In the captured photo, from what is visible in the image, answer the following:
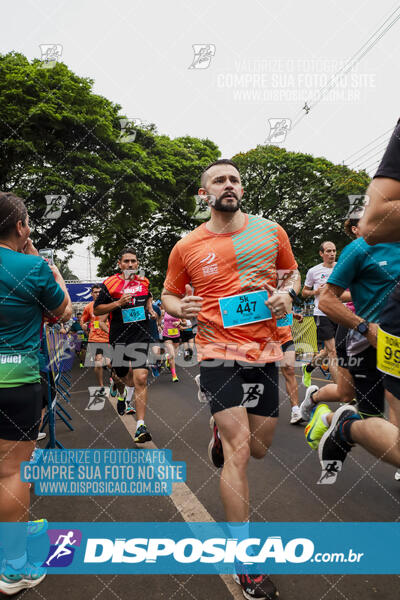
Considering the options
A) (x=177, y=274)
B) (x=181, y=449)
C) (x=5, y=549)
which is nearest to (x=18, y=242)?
(x=177, y=274)

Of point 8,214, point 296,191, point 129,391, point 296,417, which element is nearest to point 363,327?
point 8,214

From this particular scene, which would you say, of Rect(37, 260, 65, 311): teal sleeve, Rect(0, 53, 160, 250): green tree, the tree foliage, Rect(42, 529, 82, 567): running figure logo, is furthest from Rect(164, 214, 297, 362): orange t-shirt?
the tree foliage

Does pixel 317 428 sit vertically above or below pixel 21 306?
above

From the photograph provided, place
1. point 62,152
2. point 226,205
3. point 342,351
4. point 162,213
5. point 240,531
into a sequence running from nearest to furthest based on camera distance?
point 240,531 → point 226,205 → point 342,351 → point 62,152 → point 162,213

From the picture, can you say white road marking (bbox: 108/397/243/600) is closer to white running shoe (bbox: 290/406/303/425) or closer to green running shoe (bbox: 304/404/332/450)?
green running shoe (bbox: 304/404/332/450)

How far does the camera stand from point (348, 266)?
9.68 ft

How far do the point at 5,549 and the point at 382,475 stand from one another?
288 cm

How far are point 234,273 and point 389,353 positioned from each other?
42.3 inches

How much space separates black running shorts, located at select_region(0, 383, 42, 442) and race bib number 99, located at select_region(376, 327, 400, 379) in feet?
5.93

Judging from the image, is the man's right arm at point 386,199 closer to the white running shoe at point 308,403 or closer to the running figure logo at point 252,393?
the running figure logo at point 252,393

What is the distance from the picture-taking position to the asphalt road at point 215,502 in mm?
2129

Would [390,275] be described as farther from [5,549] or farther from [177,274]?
[5,549]

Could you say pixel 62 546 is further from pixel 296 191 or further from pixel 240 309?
pixel 296 191

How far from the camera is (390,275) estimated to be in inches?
110
